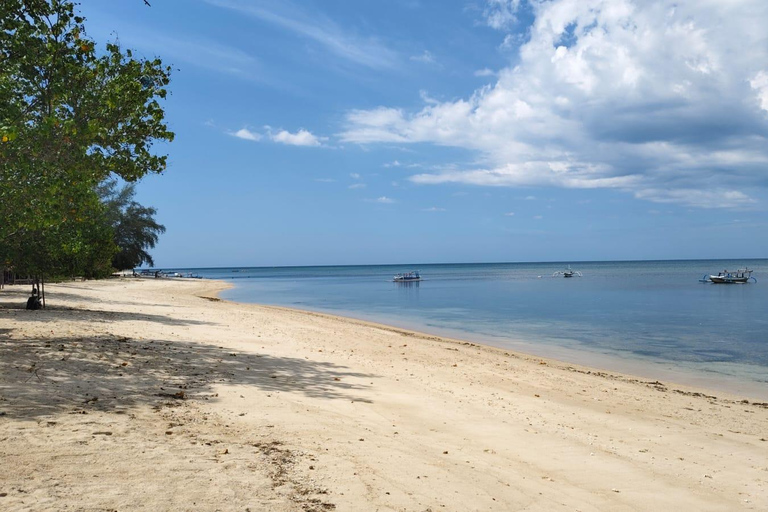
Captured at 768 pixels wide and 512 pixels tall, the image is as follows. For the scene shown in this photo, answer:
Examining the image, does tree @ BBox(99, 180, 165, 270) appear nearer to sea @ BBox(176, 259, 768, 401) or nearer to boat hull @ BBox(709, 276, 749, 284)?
sea @ BBox(176, 259, 768, 401)

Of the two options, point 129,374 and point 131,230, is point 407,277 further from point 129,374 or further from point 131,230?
point 129,374

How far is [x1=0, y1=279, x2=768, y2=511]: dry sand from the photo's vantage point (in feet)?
16.3

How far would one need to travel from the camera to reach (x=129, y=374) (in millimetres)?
9531

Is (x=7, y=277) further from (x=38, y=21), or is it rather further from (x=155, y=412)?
(x=155, y=412)

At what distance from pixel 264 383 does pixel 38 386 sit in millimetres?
3404

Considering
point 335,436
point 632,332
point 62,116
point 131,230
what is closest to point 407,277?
point 131,230

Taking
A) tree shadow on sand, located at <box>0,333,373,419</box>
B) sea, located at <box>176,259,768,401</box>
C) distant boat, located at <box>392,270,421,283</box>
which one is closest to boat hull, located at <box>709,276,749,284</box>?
sea, located at <box>176,259,768,401</box>

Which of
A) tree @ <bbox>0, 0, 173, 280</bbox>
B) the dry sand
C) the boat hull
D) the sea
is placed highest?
tree @ <bbox>0, 0, 173, 280</bbox>

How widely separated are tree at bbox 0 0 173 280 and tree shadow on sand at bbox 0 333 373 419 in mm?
2892

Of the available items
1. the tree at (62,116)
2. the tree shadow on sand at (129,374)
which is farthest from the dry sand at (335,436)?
the tree at (62,116)

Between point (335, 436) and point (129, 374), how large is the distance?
4693 millimetres

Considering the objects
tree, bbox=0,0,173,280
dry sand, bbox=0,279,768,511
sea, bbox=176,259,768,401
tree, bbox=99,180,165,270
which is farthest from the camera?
tree, bbox=99,180,165,270

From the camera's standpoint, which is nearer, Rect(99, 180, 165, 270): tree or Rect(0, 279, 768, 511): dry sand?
Rect(0, 279, 768, 511): dry sand

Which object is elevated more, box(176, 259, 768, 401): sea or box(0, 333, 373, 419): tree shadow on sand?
box(0, 333, 373, 419): tree shadow on sand
